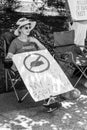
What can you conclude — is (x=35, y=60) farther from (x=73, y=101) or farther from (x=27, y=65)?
(x=73, y=101)

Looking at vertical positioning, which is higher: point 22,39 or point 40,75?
point 22,39

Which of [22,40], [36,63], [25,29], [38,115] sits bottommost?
[38,115]

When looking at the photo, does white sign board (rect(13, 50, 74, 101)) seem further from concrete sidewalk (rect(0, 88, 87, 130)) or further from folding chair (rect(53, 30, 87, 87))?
folding chair (rect(53, 30, 87, 87))

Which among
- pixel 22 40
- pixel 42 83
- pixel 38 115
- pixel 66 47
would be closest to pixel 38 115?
pixel 38 115

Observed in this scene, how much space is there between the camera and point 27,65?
373cm

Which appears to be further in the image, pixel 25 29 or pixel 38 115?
pixel 25 29

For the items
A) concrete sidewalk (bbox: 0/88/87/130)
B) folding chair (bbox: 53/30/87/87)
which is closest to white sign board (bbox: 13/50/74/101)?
concrete sidewalk (bbox: 0/88/87/130)

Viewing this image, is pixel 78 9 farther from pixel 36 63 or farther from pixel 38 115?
pixel 38 115

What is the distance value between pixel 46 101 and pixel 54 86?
24 centimetres

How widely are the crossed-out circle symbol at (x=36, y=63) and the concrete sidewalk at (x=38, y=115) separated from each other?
543mm

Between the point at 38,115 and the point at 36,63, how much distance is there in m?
0.73

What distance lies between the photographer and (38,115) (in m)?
3.57

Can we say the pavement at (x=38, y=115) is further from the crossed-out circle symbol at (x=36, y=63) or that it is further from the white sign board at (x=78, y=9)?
the white sign board at (x=78, y=9)

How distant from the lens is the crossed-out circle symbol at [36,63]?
147 inches
